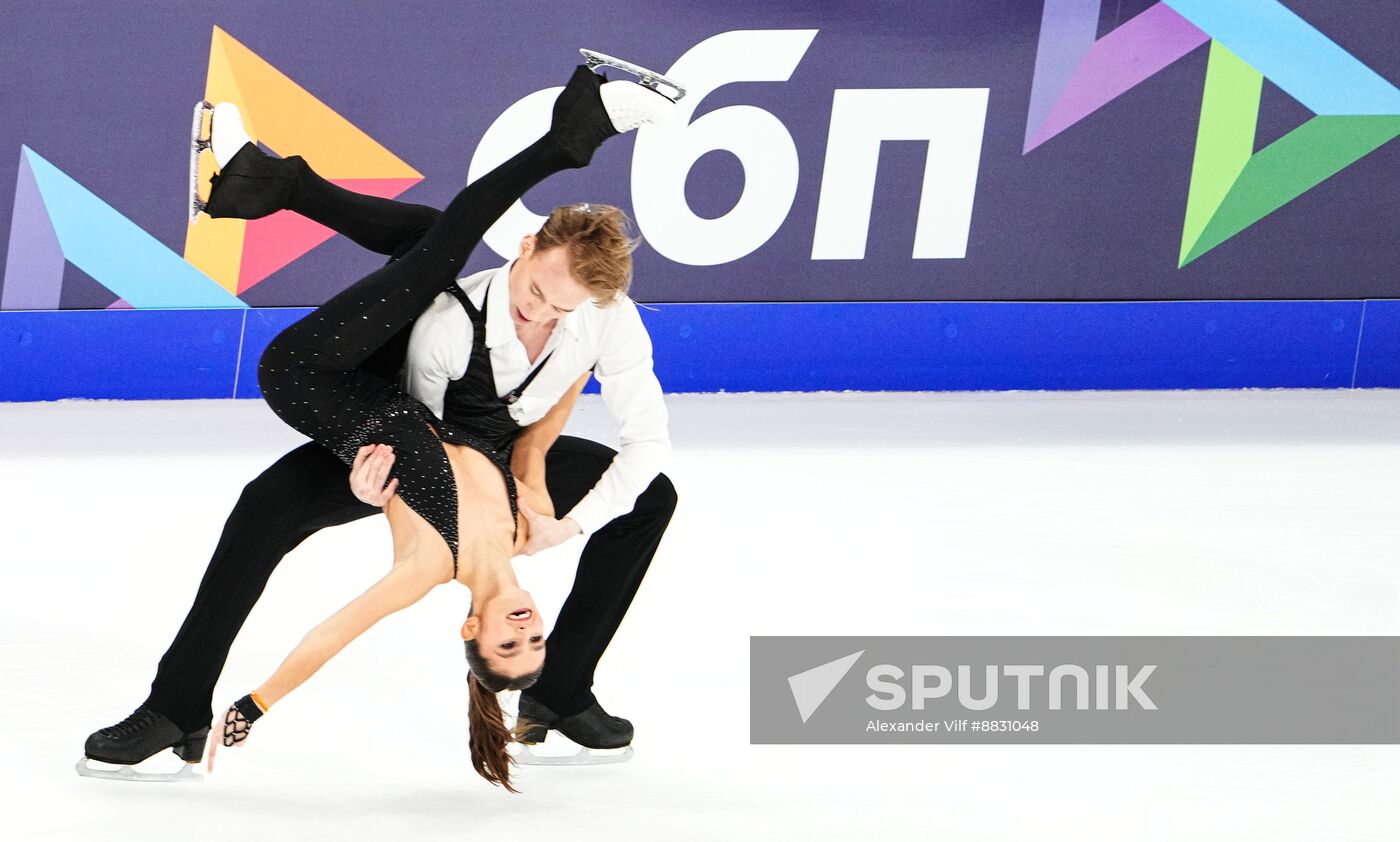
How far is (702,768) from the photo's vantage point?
91.7 inches

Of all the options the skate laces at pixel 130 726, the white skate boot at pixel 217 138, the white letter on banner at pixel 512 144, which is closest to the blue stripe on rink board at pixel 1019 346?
the white letter on banner at pixel 512 144

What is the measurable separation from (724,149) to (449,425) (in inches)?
142

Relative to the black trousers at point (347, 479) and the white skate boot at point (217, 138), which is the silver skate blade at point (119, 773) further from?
the white skate boot at point (217, 138)

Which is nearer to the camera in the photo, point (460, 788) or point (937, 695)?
point (460, 788)

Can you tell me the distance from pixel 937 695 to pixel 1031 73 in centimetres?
384

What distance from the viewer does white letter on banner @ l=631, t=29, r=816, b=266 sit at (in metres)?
5.71

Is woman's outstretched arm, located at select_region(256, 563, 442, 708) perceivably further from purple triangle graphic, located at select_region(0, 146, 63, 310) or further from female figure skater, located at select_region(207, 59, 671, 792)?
purple triangle graphic, located at select_region(0, 146, 63, 310)

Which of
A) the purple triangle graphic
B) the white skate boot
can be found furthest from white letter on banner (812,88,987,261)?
the white skate boot

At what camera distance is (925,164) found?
582 cm

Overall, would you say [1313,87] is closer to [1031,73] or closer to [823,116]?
[1031,73]

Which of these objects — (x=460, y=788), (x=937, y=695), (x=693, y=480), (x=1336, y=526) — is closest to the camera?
(x=460, y=788)

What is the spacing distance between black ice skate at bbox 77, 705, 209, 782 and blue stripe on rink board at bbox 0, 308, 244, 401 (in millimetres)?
3615

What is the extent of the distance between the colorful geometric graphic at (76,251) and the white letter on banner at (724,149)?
1714mm

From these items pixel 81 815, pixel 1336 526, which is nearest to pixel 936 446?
pixel 1336 526
